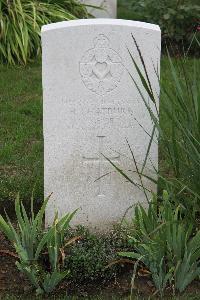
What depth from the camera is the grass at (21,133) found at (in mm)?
4859

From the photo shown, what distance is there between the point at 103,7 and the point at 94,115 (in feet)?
19.3

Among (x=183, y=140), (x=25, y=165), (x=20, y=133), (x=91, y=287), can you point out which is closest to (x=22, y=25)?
(x=20, y=133)

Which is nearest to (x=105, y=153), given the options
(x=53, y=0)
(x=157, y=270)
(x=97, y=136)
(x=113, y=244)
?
(x=97, y=136)

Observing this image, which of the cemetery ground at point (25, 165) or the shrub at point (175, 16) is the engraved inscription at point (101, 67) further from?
the shrub at point (175, 16)

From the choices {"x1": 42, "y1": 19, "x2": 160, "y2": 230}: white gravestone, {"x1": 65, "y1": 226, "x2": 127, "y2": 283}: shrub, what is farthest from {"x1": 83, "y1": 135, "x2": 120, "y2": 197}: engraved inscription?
{"x1": 65, "y1": 226, "x2": 127, "y2": 283}: shrub

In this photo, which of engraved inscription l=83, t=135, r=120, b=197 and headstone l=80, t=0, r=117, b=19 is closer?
engraved inscription l=83, t=135, r=120, b=197

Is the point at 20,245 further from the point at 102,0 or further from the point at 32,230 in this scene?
the point at 102,0

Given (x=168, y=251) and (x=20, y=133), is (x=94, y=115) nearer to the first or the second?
(x=168, y=251)

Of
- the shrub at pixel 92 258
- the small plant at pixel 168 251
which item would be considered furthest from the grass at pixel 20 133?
the small plant at pixel 168 251

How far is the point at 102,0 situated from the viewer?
9797 millimetres

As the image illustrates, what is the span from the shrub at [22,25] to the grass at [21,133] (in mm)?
203

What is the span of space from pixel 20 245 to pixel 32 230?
0.10 meters

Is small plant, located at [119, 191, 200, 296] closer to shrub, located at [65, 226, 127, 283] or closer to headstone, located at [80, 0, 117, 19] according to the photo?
shrub, located at [65, 226, 127, 283]

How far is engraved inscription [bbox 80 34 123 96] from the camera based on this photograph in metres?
3.96
